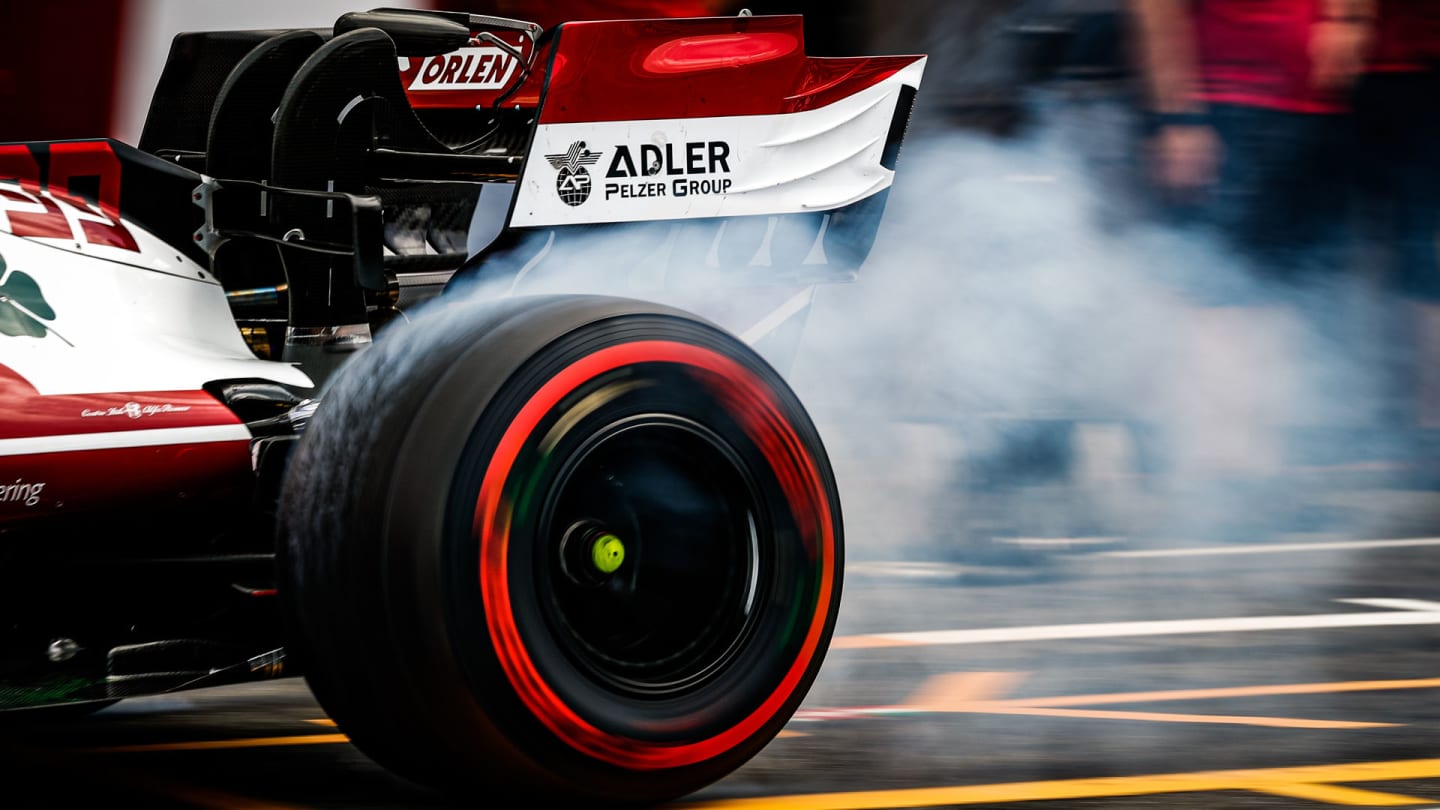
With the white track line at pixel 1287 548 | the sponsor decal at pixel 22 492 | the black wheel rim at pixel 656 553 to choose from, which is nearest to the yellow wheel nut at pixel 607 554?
the black wheel rim at pixel 656 553

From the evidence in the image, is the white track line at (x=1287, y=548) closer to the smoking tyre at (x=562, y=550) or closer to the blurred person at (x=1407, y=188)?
the blurred person at (x=1407, y=188)

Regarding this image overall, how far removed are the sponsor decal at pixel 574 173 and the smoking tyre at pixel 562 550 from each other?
0.74 meters

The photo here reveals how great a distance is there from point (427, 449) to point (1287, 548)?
4771 millimetres

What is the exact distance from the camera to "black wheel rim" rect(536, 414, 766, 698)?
3.71 meters

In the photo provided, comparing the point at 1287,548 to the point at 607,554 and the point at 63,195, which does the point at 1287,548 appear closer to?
the point at 607,554

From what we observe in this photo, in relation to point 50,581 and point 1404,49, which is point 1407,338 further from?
point 50,581

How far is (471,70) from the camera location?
19.5 feet

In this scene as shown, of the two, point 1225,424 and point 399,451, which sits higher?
point 399,451

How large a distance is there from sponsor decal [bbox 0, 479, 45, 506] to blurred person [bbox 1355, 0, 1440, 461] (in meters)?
7.15

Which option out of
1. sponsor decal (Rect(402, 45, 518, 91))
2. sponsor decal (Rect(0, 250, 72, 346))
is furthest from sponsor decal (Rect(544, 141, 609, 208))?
sponsor decal (Rect(402, 45, 518, 91))

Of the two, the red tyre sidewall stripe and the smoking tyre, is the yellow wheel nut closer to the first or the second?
the smoking tyre

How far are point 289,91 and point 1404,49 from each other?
21.2 ft

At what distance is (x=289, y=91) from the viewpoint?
4.56 meters

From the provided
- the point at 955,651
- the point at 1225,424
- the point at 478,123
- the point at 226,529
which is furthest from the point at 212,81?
the point at 1225,424
